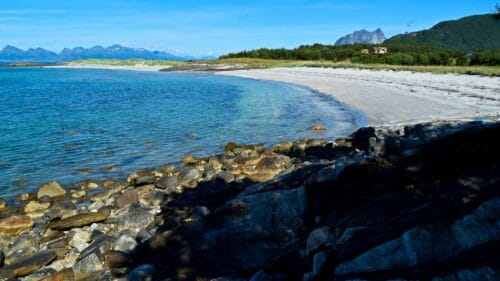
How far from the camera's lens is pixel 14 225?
10242 mm

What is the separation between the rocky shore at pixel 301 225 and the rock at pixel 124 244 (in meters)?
0.02

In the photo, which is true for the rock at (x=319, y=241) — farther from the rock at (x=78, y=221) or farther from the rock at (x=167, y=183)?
the rock at (x=167, y=183)

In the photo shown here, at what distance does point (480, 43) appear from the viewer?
6550 inches

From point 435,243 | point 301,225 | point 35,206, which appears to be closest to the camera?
point 435,243

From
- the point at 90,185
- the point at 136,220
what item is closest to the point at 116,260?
the point at 136,220

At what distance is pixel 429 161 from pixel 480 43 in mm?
189796

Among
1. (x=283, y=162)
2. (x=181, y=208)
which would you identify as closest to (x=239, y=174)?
(x=283, y=162)

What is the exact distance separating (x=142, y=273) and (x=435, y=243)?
4804mm

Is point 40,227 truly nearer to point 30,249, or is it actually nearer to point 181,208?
point 30,249

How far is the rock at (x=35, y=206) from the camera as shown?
462 inches

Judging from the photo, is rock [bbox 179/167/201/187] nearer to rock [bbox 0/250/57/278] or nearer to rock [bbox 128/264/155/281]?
rock [bbox 0/250/57/278]

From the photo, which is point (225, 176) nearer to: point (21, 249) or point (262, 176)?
point (262, 176)

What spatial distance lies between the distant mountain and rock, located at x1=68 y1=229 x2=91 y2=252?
179223 millimetres

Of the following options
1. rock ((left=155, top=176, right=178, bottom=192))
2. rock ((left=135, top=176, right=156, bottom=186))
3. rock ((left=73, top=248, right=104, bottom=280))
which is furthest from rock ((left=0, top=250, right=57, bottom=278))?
rock ((left=135, top=176, right=156, bottom=186))
